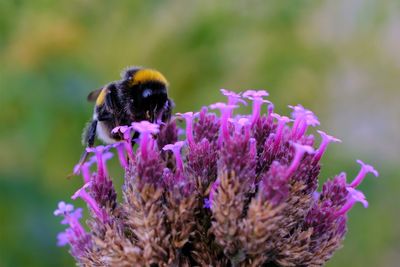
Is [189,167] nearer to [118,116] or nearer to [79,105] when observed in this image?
[118,116]

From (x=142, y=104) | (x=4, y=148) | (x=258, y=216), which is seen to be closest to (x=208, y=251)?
(x=258, y=216)

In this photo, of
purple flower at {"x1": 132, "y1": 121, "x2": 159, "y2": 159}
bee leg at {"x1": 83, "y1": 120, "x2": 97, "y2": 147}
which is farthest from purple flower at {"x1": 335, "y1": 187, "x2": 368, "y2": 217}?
bee leg at {"x1": 83, "y1": 120, "x2": 97, "y2": 147}

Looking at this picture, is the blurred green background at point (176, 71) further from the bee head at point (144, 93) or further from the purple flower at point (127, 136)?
the purple flower at point (127, 136)

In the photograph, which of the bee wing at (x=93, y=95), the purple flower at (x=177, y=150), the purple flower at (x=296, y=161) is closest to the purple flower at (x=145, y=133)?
the purple flower at (x=177, y=150)

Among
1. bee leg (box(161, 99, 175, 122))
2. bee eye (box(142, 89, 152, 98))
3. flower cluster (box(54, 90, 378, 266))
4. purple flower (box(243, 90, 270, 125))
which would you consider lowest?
flower cluster (box(54, 90, 378, 266))

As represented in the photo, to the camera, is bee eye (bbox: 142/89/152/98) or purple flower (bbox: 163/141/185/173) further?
bee eye (bbox: 142/89/152/98)

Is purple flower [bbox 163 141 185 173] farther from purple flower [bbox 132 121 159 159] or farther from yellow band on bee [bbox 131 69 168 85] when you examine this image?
yellow band on bee [bbox 131 69 168 85]

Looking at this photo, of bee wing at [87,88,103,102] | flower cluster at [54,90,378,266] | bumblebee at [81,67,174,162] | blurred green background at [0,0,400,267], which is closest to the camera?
flower cluster at [54,90,378,266]

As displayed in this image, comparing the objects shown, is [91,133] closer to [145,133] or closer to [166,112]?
[166,112]
